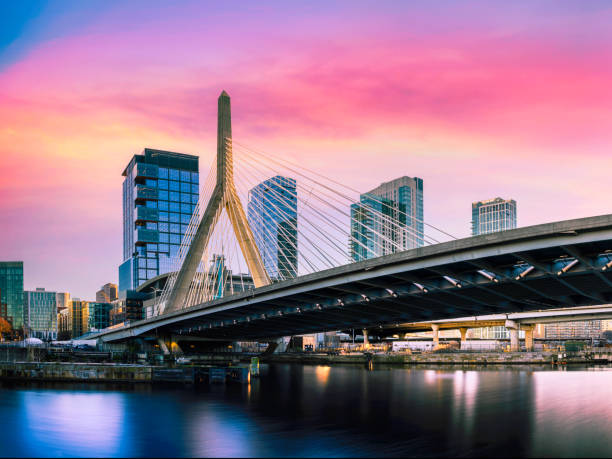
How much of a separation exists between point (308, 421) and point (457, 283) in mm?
13649

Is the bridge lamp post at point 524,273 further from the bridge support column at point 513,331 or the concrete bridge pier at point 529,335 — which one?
the concrete bridge pier at point 529,335

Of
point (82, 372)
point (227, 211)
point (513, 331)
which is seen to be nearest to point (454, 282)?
point (227, 211)

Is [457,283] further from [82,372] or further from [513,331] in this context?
[513,331]

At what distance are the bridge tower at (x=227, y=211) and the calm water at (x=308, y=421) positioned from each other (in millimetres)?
16979

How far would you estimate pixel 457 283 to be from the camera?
36344 millimetres

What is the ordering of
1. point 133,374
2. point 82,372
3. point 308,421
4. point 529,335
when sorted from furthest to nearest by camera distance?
point 529,335, point 82,372, point 133,374, point 308,421

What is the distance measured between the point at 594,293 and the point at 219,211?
139 feet

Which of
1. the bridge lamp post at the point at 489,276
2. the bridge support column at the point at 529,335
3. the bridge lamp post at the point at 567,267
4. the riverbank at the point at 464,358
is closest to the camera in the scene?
the bridge lamp post at the point at 567,267

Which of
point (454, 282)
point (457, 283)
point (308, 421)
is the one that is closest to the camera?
point (308, 421)

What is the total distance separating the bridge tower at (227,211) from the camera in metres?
60.6

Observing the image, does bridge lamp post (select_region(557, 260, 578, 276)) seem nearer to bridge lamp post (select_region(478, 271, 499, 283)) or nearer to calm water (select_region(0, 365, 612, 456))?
bridge lamp post (select_region(478, 271, 499, 283))

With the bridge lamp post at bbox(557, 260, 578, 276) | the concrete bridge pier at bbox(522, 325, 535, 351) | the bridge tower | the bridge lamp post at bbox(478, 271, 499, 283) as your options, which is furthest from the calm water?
the concrete bridge pier at bbox(522, 325, 535, 351)

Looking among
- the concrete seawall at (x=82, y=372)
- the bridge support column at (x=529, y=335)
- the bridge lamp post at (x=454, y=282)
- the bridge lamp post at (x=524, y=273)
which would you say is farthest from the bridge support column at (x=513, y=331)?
the bridge lamp post at (x=524, y=273)

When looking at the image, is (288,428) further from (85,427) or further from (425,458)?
(85,427)
